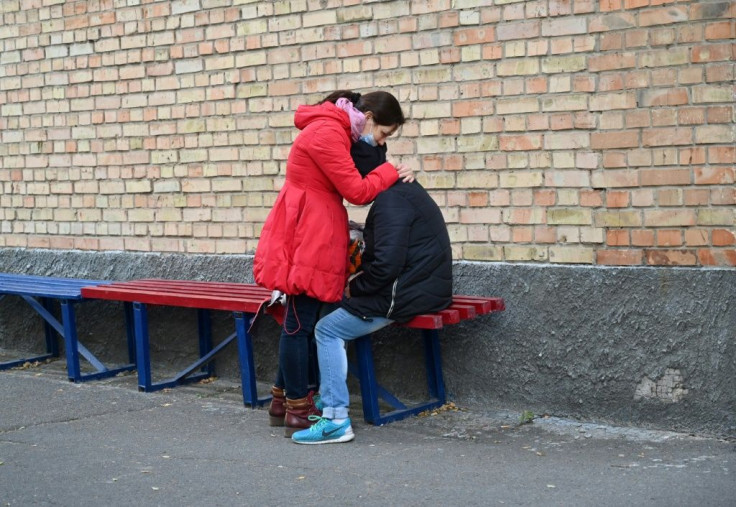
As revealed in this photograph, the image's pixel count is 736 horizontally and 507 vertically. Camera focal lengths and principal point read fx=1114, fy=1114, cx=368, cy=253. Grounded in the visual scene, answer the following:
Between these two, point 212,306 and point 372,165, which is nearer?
point 372,165

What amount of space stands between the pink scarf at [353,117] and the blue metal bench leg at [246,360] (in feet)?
3.82

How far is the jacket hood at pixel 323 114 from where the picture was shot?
16.9 feet

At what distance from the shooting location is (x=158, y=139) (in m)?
6.94

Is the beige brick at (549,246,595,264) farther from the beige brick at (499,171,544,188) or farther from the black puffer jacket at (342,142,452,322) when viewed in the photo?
the black puffer jacket at (342,142,452,322)

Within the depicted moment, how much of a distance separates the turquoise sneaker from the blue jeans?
56mm

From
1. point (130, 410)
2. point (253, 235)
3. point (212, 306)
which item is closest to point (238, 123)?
point (253, 235)

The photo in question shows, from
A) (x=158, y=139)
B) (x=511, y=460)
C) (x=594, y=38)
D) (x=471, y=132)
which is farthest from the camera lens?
(x=158, y=139)

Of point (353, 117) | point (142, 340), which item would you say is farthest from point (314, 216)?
point (142, 340)

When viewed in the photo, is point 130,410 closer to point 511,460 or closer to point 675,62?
point 511,460

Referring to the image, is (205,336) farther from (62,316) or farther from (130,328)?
(62,316)

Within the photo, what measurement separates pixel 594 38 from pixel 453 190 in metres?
1.06

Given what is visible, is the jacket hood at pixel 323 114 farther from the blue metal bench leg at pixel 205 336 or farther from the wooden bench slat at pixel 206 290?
the blue metal bench leg at pixel 205 336

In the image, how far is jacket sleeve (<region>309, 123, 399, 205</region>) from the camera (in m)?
5.06

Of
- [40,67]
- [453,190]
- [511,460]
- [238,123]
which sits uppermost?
[40,67]
